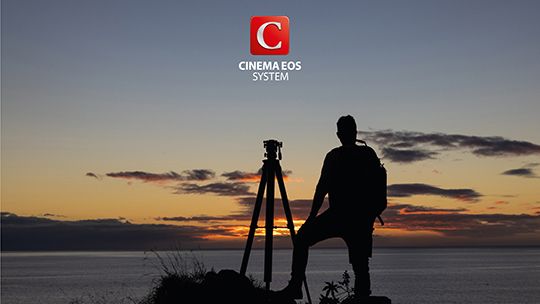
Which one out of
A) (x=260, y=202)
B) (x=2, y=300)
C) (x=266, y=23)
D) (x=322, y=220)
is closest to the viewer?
(x=322, y=220)

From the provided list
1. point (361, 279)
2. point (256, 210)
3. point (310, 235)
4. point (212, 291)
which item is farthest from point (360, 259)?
point (256, 210)

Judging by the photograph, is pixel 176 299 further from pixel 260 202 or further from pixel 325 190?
pixel 325 190

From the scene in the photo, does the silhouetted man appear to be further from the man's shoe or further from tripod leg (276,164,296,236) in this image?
tripod leg (276,164,296,236)

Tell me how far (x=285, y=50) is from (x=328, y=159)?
1008 centimetres

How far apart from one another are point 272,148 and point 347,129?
448 centimetres

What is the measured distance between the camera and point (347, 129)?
35.6 ft

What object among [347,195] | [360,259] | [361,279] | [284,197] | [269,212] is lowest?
[361,279]

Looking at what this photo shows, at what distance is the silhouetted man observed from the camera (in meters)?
10.7

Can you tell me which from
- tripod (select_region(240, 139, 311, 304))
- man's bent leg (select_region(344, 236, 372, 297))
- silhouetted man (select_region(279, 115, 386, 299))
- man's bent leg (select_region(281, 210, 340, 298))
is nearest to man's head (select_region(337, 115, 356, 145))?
silhouetted man (select_region(279, 115, 386, 299))

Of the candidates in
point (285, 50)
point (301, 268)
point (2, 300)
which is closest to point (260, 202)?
point (301, 268)

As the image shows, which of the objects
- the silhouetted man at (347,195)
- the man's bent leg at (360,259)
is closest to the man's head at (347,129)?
the silhouetted man at (347,195)

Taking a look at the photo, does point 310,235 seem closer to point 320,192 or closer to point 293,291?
point 320,192

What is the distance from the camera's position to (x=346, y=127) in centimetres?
1086

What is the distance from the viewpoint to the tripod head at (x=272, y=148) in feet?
49.9
